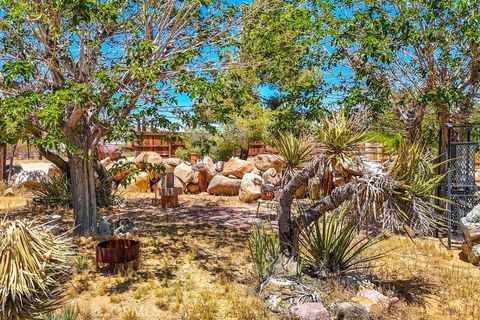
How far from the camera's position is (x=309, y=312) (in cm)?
397

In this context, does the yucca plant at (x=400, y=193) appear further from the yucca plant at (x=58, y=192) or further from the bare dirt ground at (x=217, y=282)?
the yucca plant at (x=58, y=192)

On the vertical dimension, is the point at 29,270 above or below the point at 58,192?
above

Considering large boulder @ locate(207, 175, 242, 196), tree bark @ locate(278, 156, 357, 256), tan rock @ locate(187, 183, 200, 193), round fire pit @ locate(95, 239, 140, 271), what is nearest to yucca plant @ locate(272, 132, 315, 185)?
tree bark @ locate(278, 156, 357, 256)

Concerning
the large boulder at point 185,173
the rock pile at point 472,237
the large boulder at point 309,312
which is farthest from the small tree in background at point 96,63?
the large boulder at point 185,173

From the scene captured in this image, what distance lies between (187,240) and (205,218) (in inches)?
95.2

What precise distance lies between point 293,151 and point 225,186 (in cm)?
922

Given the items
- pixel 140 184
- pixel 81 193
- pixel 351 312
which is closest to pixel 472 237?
pixel 351 312

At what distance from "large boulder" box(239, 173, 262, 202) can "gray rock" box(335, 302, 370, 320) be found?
28.0 ft

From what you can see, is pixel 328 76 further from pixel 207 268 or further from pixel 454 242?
pixel 207 268

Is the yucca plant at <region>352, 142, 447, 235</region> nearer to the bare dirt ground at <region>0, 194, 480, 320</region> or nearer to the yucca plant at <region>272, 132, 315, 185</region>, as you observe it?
the yucca plant at <region>272, 132, 315, 185</region>

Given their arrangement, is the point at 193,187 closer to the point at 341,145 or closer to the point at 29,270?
the point at 341,145

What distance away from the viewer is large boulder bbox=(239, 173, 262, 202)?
12586 mm

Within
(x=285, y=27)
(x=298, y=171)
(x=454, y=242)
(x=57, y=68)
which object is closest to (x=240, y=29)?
(x=285, y=27)

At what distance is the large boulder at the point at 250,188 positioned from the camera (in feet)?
41.3
